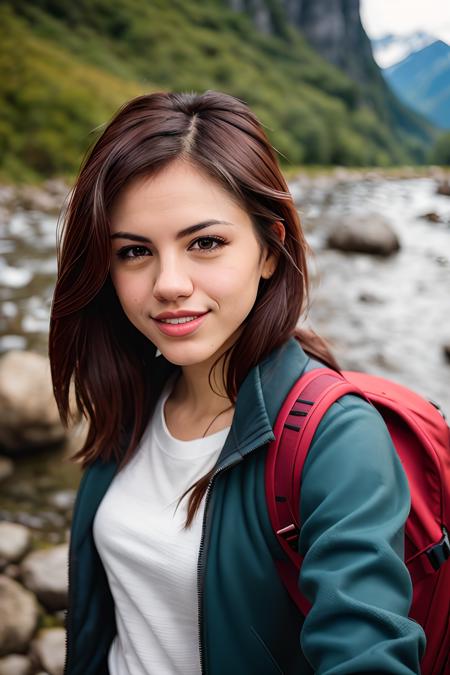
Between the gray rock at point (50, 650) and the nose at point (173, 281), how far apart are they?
6.92 ft

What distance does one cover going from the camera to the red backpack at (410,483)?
117 cm

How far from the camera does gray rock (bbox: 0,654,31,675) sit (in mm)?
2582

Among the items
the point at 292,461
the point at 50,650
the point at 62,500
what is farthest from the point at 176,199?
the point at 62,500

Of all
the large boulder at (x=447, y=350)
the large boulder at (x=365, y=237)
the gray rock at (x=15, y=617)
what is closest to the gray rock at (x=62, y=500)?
the gray rock at (x=15, y=617)

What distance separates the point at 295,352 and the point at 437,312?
7720mm

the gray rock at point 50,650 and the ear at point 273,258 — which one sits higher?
the ear at point 273,258

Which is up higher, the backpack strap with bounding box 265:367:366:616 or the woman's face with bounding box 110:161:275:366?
the woman's face with bounding box 110:161:275:366

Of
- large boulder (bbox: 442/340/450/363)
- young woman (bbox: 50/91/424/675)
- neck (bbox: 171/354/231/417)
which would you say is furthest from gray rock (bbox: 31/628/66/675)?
large boulder (bbox: 442/340/450/363)

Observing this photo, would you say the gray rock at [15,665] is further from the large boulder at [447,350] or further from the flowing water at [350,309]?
the large boulder at [447,350]

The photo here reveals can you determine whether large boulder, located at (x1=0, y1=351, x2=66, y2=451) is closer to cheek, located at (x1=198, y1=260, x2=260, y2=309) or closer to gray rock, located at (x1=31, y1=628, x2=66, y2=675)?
gray rock, located at (x1=31, y1=628, x2=66, y2=675)

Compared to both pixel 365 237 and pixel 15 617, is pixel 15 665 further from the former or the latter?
pixel 365 237

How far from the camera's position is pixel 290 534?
1154 mm

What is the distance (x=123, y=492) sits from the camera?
1.62 m

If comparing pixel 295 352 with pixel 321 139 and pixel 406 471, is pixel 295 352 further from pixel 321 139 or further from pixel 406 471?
pixel 321 139
